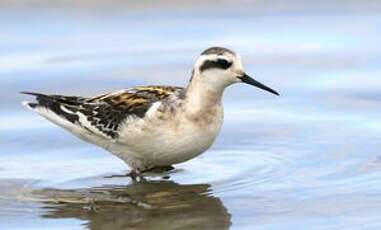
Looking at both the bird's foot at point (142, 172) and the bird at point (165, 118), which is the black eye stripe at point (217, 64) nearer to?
the bird at point (165, 118)

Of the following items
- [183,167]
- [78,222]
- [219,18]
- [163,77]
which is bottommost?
[78,222]

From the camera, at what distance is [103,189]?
12.4 meters

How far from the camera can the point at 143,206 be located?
11789mm

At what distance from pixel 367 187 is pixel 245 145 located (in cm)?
198

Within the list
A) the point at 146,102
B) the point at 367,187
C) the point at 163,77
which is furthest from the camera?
the point at 163,77

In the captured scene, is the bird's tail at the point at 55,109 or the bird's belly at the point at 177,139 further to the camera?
the bird's tail at the point at 55,109

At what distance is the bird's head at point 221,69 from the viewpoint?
12531 mm

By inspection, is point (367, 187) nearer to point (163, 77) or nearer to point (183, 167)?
point (183, 167)

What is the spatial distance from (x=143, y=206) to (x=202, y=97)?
137 centimetres

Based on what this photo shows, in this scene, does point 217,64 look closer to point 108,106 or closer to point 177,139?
point 177,139

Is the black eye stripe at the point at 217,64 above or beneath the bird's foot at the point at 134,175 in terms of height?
above

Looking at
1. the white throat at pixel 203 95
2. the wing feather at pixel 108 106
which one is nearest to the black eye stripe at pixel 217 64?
the white throat at pixel 203 95

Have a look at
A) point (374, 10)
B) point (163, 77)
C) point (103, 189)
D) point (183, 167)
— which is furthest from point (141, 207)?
point (374, 10)

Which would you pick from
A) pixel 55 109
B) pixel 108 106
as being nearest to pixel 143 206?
pixel 108 106
